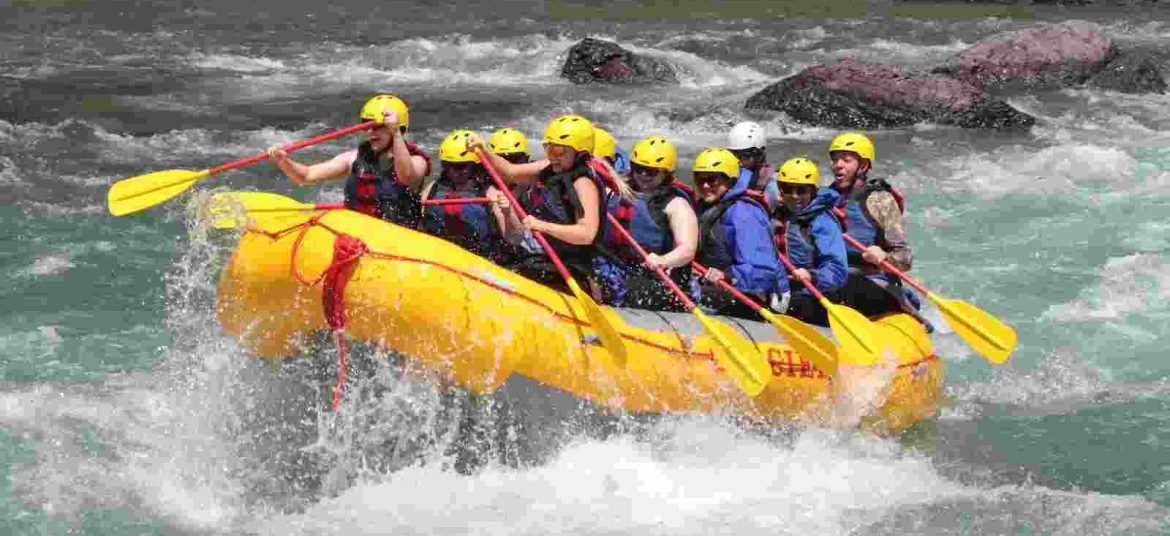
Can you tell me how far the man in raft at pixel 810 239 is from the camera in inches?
292

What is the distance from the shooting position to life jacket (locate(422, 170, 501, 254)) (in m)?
7.11

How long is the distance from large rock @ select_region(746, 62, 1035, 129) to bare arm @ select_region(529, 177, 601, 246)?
8.88 meters

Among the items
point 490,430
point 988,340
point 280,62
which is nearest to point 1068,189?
point 988,340

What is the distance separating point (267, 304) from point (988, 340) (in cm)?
351

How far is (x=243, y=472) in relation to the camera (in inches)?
278

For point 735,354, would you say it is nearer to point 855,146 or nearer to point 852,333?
point 852,333

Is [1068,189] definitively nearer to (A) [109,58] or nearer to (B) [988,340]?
(B) [988,340]

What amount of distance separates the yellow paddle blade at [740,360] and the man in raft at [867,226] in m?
1.31

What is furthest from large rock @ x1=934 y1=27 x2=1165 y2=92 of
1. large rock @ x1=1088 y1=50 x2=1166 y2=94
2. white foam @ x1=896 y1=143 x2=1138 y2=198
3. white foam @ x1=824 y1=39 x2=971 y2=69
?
white foam @ x1=896 y1=143 x2=1138 y2=198

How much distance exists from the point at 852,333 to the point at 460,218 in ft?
6.17

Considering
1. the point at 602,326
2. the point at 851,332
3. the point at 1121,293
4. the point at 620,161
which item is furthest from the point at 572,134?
the point at 1121,293

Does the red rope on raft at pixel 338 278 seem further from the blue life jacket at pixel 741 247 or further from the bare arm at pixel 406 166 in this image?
the blue life jacket at pixel 741 247

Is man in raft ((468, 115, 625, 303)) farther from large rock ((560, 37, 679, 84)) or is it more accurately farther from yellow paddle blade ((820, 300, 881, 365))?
large rock ((560, 37, 679, 84))

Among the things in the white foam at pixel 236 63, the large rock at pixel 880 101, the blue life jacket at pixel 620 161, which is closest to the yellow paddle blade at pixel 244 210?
the blue life jacket at pixel 620 161
